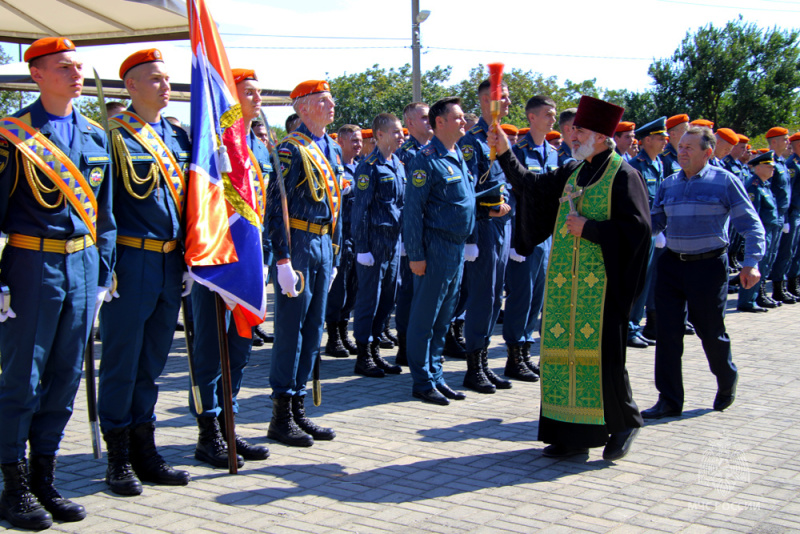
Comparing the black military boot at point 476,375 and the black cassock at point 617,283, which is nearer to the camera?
the black cassock at point 617,283

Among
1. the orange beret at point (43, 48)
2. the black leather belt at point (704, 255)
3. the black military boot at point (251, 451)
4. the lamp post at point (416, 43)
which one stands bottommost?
the black military boot at point (251, 451)

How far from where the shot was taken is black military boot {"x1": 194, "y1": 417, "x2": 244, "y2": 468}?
4758 mm

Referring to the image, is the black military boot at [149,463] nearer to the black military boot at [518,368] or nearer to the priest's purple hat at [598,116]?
the priest's purple hat at [598,116]

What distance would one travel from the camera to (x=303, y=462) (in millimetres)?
4902

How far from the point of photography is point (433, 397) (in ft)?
20.8

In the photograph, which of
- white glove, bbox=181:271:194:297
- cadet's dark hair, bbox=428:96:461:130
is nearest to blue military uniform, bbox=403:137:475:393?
cadet's dark hair, bbox=428:96:461:130

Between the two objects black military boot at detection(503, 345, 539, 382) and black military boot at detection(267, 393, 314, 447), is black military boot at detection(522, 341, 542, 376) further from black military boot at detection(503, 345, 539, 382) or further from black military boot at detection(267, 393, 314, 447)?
black military boot at detection(267, 393, 314, 447)

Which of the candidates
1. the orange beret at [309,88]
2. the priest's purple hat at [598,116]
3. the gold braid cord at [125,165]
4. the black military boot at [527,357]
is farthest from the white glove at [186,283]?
the black military boot at [527,357]

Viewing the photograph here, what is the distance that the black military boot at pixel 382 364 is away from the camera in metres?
7.48

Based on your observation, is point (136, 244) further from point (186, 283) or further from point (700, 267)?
point (700, 267)

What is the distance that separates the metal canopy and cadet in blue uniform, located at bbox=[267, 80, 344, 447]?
96.0 inches

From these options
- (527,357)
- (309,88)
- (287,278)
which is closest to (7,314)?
(287,278)

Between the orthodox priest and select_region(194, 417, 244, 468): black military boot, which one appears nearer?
select_region(194, 417, 244, 468): black military boot

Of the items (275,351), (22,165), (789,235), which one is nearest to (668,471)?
(275,351)
